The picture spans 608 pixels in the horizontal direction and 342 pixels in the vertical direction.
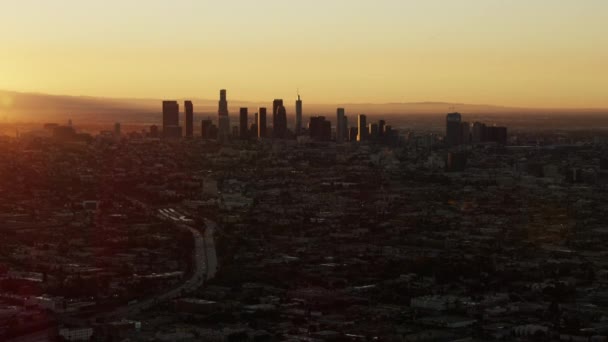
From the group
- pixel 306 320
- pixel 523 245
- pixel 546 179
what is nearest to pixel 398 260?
pixel 523 245

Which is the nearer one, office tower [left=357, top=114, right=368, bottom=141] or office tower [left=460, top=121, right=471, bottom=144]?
office tower [left=460, top=121, right=471, bottom=144]

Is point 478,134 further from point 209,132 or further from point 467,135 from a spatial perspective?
point 209,132

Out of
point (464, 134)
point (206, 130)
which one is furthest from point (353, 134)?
point (206, 130)

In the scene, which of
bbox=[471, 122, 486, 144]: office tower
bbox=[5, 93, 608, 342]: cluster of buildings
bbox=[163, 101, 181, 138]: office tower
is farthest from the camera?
bbox=[163, 101, 181, 138]: office tower

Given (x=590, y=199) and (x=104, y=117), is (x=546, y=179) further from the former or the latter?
(x=104, y=117)

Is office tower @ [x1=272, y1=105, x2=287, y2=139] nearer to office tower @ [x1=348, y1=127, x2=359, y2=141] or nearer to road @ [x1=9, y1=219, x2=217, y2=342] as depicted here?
office tower @ [x1=348, y1=127, x2=359, y2=141]

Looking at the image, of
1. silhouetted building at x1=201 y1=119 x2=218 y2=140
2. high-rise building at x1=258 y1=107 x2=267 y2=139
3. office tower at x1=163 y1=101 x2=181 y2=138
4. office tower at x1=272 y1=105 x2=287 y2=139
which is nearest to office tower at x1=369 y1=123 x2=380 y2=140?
office tower at x1=272 y1=105 x2=287 y2=139

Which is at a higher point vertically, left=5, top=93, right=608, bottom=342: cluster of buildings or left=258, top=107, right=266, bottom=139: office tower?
left=258, top=107, right=266, bottom=139: office tower

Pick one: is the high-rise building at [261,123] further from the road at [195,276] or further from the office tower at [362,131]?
the road at [195,276]

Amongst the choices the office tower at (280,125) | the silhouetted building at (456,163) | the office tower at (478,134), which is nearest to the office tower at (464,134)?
the office tower at (478,134)
